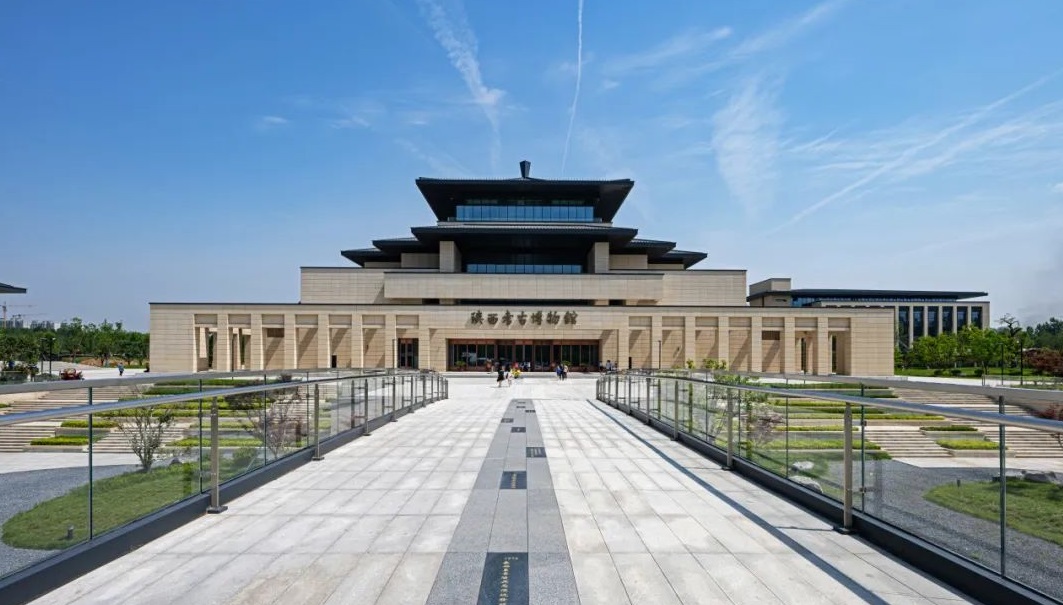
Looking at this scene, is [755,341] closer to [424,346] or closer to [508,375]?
[508,375]

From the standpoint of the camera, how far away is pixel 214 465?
236 inches

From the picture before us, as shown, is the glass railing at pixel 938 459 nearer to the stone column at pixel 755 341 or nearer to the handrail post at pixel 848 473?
the handrail post at pixel 848 473

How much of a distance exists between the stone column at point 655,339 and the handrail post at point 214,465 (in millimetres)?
Result: 50362

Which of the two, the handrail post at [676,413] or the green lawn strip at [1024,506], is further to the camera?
the handrail post at [676,413]

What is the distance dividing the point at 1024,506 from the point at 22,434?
6.46 m

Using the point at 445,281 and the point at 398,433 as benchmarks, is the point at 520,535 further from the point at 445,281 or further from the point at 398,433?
the point at 445,281

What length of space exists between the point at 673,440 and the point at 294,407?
6773 mm

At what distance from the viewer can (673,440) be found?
10914mm

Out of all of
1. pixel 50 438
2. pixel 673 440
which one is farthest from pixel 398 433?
pixel 50 438

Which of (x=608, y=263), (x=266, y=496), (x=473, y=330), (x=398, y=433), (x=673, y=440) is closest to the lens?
(x=266, y=496)

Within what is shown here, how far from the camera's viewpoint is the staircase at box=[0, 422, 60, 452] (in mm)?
3728

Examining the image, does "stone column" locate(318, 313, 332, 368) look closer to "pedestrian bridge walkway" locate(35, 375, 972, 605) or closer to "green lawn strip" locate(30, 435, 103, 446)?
"pedestrian bridge walkway" locate(35, 375, 972, 605)

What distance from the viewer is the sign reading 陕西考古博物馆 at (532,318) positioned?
54.1 metres

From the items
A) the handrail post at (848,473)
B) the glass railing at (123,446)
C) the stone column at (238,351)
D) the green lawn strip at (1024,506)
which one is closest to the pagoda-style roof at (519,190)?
the stone column at (238,351)
